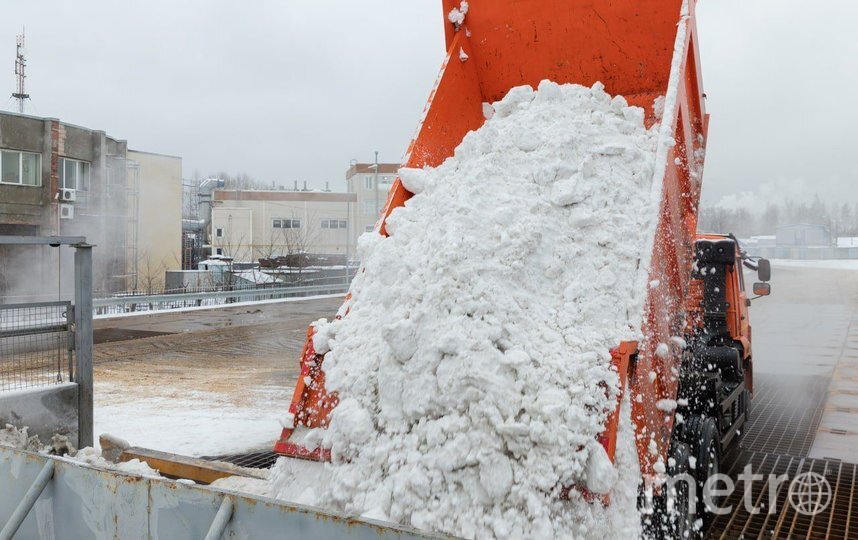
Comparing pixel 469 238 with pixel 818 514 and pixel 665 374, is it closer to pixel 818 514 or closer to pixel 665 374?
pixel 665 374

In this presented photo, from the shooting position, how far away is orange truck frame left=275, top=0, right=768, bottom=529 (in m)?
3.31

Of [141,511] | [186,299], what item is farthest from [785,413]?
[186,299]

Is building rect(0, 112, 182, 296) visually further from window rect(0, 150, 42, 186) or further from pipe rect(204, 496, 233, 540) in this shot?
pipe rect(204, 496, 233, 540)

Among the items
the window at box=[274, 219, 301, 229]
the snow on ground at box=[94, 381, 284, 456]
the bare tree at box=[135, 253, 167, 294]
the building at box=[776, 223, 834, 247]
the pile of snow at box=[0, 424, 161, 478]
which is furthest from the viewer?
the building at box=[776, 223, 834, 247]

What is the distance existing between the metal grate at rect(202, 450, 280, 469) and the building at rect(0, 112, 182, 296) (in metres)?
15.1

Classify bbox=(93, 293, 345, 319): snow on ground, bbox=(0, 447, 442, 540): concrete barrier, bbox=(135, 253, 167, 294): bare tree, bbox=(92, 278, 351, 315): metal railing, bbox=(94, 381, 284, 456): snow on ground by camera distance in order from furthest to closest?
bbox=(135, 253, 167, 294): bare tree < bbox=(93, 293, 345, 319): snow on ground < bbox=(92, 278, 351, 315): metal railing < bbox=(94, 381, 284, 456): snow on ground < bbox=(0, 447, 442, 540): concrete barrier

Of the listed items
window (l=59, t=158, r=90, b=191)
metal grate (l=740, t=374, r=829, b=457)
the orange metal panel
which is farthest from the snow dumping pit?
window (l=59, t=158, r=90, b=191)

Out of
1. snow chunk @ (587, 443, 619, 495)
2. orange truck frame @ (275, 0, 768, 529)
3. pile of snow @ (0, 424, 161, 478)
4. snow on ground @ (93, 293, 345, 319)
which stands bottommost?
snow on ground @ (93, 293, 345, 319)

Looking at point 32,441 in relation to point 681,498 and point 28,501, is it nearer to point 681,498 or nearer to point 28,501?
point 28,501

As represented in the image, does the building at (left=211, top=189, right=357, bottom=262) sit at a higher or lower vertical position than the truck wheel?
higher

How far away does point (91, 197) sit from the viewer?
2480 centimetres

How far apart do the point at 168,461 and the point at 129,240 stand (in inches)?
1027

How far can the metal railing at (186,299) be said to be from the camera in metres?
17.1

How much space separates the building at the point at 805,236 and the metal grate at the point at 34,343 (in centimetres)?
7729
